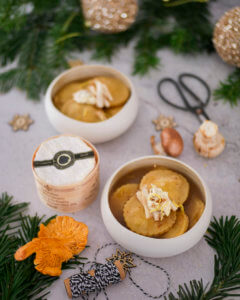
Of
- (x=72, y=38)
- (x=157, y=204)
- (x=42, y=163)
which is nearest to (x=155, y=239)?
(x=157, y=204)

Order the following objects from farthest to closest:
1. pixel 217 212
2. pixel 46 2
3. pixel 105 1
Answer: pixel 46 2, pixel 105 1, pixel 217 212

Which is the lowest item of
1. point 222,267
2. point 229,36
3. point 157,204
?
point 222,267

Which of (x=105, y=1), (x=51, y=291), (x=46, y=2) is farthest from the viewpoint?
(x=46, y=2)

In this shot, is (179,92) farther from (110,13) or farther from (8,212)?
(8,212)

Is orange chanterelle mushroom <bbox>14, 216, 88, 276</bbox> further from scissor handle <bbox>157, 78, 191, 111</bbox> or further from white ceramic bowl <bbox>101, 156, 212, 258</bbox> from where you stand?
scissor handle <bbox>157, 78, 191, 111</bbox>

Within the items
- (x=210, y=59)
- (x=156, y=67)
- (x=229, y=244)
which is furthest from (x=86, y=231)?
(x=210, y=59)

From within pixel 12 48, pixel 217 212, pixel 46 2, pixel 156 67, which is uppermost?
pixel 46 2

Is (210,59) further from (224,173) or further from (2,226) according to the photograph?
(2,226)
